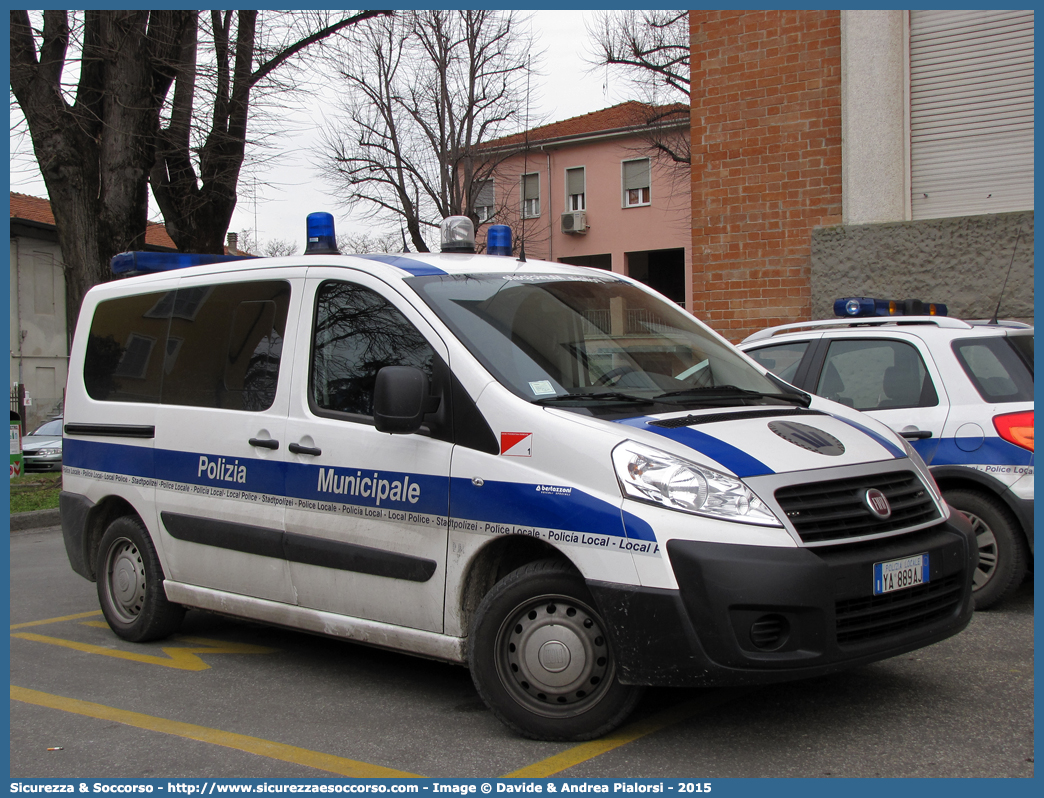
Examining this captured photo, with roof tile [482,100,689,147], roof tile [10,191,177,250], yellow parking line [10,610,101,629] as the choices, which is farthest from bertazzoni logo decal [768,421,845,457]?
roof tile [482,100,689,147]

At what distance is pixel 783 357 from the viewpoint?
6957 mm

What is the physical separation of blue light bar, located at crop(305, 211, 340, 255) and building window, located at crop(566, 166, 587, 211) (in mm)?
39293

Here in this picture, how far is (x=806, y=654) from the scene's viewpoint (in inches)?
146

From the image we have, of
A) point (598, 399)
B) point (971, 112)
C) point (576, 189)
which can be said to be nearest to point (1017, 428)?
point (598, 399)

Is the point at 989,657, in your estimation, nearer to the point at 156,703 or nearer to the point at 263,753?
the point at 263,753

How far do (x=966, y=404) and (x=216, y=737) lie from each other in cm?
428

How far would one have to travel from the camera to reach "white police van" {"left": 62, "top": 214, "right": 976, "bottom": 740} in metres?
3.73

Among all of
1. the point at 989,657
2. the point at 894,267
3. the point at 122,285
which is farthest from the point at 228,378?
the point at 894,267

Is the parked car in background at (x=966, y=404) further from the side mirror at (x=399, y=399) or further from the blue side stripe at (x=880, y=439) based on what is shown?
the side mirror at (x=399, y=399)

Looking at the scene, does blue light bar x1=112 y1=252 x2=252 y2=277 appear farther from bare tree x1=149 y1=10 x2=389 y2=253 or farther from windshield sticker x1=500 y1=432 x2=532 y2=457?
bare tree x1=149 y1=10 x2=389 y2=253

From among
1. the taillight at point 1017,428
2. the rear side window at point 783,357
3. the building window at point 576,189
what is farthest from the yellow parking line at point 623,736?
the building window at point 576,189

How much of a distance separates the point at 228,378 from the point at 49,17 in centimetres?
979

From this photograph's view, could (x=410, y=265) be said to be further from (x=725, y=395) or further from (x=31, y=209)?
(x=31, y=209)

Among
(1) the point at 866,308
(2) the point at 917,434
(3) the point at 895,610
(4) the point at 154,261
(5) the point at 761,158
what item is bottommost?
(3) the point at 895,610
